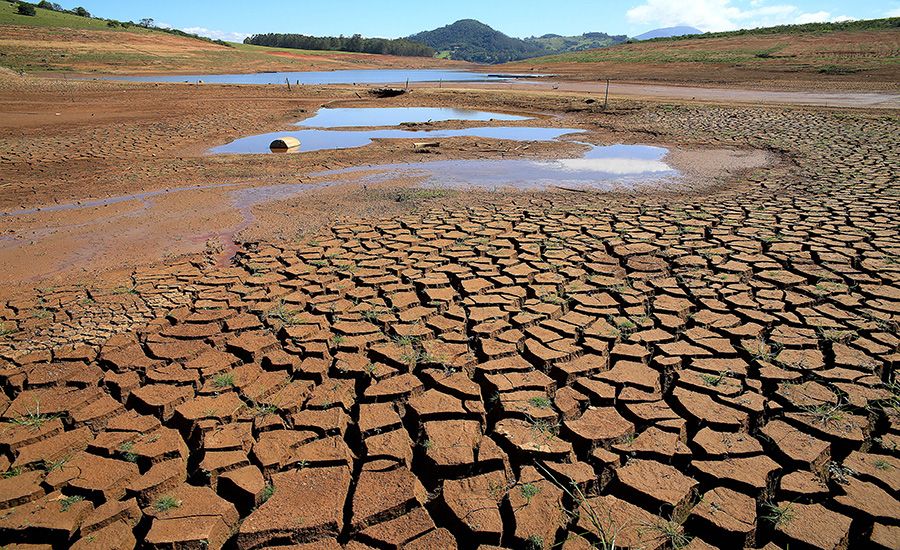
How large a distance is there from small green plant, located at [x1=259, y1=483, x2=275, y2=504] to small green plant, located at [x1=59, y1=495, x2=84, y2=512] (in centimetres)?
75

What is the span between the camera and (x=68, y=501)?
7.54 feet

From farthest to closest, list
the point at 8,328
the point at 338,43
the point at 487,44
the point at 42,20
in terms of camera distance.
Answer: the point at 487,44
the point at 338,43
the point at 42,20
the point at 8,328

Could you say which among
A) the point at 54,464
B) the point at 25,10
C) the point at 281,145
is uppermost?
the point at 25,10

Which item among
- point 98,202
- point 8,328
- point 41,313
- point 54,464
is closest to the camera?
point 54,464

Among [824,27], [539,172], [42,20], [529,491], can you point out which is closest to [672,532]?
[529,491]

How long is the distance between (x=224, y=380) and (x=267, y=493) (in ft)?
3.35

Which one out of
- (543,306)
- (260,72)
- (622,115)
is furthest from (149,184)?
(260,72)

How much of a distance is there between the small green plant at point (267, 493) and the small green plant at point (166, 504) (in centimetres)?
33

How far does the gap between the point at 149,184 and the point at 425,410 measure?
298 inches

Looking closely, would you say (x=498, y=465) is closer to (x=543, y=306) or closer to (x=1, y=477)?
(x=543, y=306)

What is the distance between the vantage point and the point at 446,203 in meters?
7.15

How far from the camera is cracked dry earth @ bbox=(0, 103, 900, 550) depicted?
7.23 ft

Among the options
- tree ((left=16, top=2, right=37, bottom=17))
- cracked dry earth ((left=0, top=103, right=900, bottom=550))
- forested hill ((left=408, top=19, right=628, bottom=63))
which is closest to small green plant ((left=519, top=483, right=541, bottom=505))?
cracked dry earth ((left=0, top=103, right=900, bottom=550))

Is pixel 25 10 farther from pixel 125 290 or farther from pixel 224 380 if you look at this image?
A: pixel 224 380
